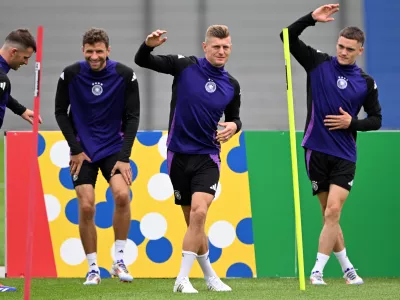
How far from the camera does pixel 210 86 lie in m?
6.73

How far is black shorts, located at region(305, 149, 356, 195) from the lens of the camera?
7316 mm

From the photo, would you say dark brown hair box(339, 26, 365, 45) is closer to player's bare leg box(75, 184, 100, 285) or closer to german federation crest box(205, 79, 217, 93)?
german federation crest box(205, 79, 217, 93)

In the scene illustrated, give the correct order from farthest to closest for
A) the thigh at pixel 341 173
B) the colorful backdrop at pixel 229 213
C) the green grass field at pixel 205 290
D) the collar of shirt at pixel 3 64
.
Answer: the colorful backdrop at pixel 229 213 → the thigh at pixel 341 173 → the collar of shirt at pixel 3 64 → the green grass field at pixel 205 290

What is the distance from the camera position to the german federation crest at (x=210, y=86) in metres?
6.72

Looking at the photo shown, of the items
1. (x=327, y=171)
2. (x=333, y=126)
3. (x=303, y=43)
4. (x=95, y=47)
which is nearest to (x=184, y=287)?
(x=327, y=171)

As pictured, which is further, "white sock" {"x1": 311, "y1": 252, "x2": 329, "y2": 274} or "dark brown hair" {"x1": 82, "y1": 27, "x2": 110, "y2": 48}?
"white sock" {"x1": 311, "y1": 252, "x2": 329, "y2": 274}

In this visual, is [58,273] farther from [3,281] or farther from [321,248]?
[321,248]

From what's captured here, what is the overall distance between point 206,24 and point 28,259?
7.48 meters

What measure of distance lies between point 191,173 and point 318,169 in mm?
1158

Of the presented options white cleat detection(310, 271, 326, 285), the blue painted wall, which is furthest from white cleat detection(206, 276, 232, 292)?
the blue painted wall

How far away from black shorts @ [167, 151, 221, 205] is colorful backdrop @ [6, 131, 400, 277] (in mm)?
1398

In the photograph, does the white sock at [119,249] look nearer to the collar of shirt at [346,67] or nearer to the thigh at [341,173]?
the thigh at [341,173]

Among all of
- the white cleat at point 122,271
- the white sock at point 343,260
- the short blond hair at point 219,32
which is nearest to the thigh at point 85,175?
the white cleat at point 122,271

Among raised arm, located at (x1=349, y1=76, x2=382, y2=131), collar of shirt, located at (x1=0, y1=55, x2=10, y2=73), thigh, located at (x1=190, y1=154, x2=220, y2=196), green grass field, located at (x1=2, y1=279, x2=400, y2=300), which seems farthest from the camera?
raised arm, located at (x1=349, y1=76, x2=382, y2=131)
